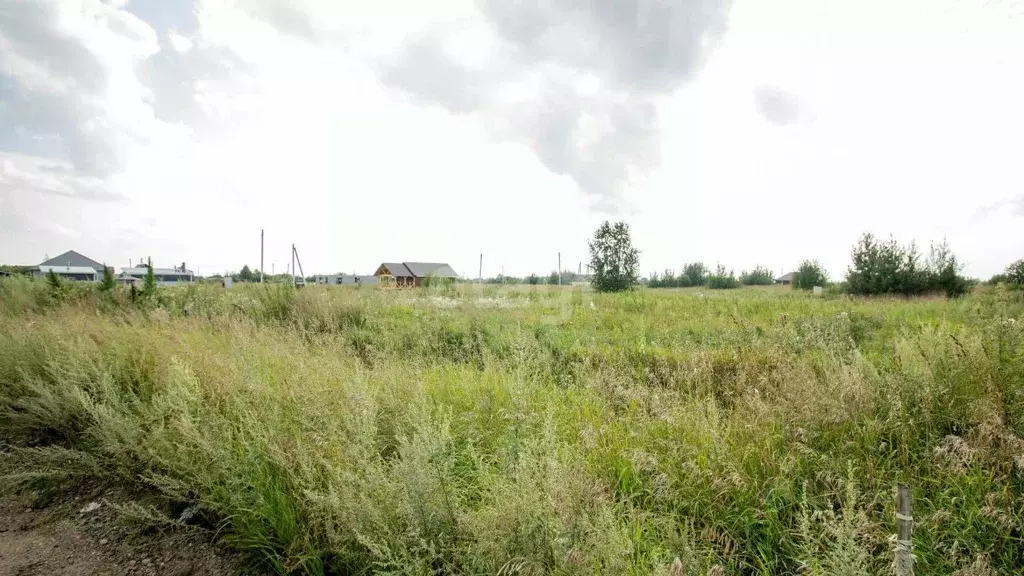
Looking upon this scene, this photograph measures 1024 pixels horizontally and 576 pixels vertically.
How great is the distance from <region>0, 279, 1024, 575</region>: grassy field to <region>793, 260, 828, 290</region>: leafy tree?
114 feet

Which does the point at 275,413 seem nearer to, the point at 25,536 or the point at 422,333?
the point at 25,536

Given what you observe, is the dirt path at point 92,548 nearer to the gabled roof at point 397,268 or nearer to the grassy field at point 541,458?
the grassy field at point 541,458

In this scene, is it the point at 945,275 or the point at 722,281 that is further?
the point at 722,281

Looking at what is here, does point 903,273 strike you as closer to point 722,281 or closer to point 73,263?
point 722,281

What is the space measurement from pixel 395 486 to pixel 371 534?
229 mm

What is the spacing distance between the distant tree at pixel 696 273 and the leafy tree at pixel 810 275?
50.8ft

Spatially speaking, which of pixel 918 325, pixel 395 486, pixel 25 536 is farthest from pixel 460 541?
pixel 918 325

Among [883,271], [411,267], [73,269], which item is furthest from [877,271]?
[73,269]

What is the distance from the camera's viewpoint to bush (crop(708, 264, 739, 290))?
154 feet

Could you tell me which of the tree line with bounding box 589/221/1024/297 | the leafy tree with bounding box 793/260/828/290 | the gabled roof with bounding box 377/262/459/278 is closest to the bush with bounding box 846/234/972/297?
the tree line with bounding box 589/221/1024/297

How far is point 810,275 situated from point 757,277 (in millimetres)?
19380

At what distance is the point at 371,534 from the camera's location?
6.63ft

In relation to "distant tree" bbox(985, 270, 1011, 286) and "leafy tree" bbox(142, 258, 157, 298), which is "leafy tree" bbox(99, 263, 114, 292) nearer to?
"leafy tree" bbox(142, 258, 157, 298)

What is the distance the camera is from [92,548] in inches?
101
